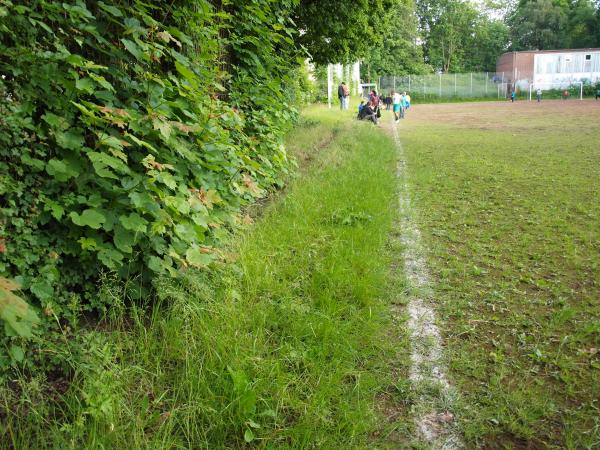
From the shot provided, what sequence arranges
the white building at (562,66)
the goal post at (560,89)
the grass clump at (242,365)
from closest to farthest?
the grass clump at (242,365), the goal post at (560,89), the white building at (562,66)

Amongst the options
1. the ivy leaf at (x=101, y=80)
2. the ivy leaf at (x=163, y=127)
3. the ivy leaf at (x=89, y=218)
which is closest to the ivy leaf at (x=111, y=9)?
the ivy leaf at (x=101, y=80)

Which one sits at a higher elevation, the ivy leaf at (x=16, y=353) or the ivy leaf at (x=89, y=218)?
the ivy leaf at (x=89, y=218)

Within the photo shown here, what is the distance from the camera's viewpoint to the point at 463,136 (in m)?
17.2

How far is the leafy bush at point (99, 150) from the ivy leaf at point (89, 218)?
0.01 metres

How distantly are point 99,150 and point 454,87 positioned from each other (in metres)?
57.0

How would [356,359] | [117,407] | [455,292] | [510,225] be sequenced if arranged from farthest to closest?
1. [510,225]
2. [455,292]
3. [356,359]
4. [117,407]

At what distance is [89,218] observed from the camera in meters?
2.92

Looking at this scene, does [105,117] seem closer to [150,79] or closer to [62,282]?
[150,79]

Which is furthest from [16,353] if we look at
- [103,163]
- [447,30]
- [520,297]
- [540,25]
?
[540,25]

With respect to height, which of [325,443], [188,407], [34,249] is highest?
[34,249]

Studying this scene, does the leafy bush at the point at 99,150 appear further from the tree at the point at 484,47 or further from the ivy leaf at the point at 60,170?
the tree at the point at 484,47

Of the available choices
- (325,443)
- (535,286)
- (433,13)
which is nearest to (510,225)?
(535,286)

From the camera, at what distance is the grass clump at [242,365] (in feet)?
8.07

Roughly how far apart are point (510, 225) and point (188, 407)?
5076 mm
